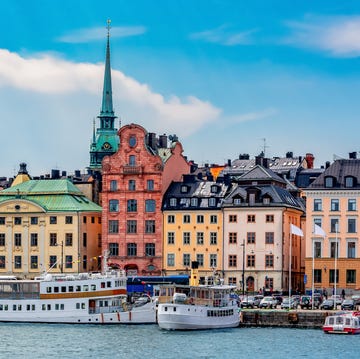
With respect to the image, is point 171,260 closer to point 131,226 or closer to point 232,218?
point 131,226

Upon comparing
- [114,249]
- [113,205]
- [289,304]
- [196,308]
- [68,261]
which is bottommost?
[196,308]

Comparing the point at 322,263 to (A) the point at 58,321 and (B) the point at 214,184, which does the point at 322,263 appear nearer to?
(B) the point at 214,184

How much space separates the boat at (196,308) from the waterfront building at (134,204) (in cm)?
3411

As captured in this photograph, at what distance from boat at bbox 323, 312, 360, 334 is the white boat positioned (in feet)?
65.6

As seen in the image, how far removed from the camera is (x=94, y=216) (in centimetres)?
17125

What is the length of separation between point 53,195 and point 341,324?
2323 inches

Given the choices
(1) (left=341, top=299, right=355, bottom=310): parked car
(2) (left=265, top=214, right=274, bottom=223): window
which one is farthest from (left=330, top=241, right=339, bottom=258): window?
(1) (left=341, top=299, right=355, bottom=310): parked car

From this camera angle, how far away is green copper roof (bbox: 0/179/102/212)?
169875 mm

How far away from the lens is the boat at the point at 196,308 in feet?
414

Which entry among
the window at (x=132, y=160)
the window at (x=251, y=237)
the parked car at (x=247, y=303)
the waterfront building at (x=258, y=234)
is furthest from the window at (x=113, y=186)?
the parked car at (x=247, y=303)

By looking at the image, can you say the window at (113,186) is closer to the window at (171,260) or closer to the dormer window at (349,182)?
the window at (171,260)

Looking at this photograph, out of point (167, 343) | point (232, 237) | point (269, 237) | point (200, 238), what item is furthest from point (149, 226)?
point (167, 343)

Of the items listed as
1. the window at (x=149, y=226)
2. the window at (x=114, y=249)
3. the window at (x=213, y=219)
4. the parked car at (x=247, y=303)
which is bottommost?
the parked car at (x=247, y=303)

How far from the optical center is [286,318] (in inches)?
5044
